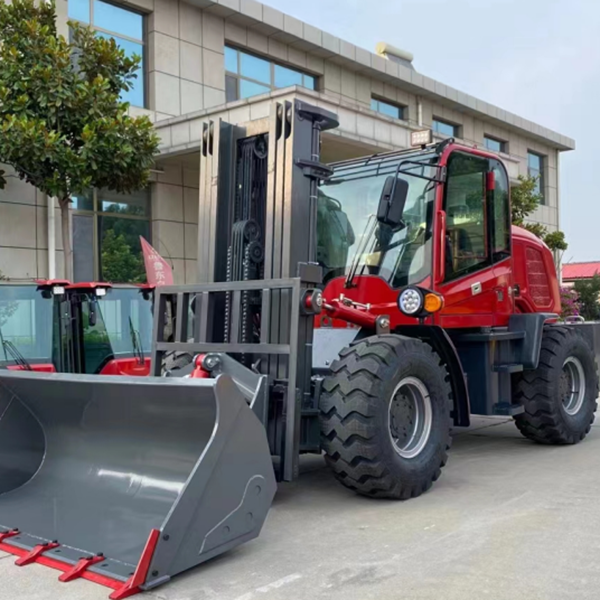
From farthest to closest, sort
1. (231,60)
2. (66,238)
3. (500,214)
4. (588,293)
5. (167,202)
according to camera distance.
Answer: (588,293) → (231,60) → (167,202) → (66,238) → (500,214)

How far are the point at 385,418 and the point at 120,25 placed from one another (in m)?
11.8

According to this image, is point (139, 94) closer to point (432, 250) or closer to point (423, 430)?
point (432, 250)

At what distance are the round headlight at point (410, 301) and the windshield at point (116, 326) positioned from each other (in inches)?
147

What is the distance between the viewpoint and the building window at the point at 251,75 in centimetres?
1595

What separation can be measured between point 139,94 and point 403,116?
29.9 feet

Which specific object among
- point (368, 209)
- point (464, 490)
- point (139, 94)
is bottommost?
point (464, 490)

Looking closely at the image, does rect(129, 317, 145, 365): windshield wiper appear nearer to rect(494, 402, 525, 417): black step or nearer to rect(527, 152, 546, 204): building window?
rect(494, 402, 525, 417): black step

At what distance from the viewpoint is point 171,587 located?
357 cm

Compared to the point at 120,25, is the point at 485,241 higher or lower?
lower

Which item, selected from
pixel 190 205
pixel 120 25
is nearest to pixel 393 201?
pixel 190 205

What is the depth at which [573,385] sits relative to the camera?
770 cm

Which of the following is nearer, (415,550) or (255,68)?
(415,550)

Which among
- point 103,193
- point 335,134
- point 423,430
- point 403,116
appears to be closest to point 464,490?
point 423,430

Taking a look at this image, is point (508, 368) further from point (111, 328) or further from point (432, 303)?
point (111, 328)
